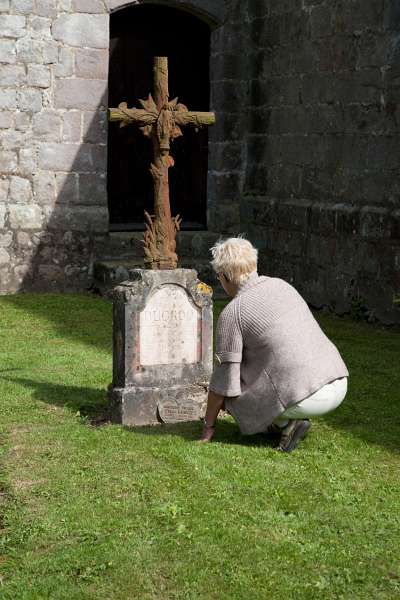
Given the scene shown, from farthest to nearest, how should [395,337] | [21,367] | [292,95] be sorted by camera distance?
[292,95]
[395,337]
[21,367]

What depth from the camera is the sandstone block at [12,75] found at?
11.3 m

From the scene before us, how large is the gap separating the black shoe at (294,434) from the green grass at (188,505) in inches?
3.0

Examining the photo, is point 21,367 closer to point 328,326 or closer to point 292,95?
point 328,326

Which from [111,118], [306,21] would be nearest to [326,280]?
[306,21]

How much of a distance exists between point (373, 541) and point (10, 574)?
4.93 feet

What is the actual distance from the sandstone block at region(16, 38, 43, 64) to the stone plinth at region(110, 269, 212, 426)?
5401mm

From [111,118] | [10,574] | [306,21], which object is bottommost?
[10,574]

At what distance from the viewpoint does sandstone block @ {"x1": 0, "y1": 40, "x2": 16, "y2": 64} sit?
1129 centimetres

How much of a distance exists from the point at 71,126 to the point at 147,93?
1138mm

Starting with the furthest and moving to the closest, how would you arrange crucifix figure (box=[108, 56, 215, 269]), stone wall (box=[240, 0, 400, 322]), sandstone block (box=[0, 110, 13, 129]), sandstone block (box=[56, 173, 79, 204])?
1. sandstone block (box=[56, 173, 79, 204])
2. sandstone block (box=[0, 110, 13, 129])
3. stone wall (box=[240, 0, 400, 322])
4. crucifix figure (box=[108, 56, 215, 269])

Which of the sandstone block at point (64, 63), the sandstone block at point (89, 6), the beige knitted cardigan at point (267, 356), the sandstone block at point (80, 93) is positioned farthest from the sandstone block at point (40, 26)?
the beige knitted cardigan at point (267, 356)

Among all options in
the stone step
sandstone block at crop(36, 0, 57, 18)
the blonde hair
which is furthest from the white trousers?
sandstone block at crop(36, 0, 57, 18)

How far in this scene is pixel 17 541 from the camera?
4711mm

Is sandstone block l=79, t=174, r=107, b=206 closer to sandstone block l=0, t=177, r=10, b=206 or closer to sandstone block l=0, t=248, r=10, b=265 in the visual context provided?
sandstone block l=0, t=177, r=10, b=206
